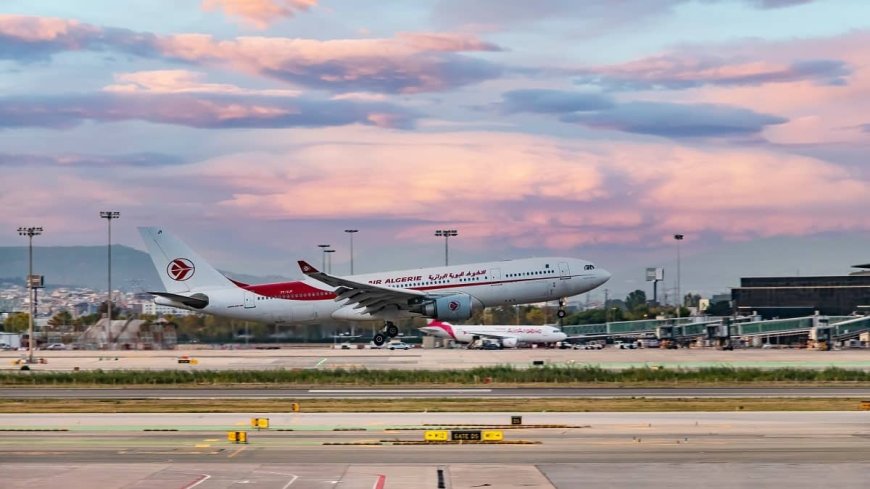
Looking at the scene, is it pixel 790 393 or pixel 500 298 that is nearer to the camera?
pixel 790 393

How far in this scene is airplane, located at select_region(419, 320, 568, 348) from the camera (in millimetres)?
107125

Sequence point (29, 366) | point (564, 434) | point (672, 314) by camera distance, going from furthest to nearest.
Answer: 1. point (672, 314)
2. point (29, 366)
3. point (564, 434)

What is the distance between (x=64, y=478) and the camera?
25.0 m

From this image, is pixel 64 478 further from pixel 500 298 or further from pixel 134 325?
pixel 134 325

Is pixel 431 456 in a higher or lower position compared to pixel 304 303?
lower

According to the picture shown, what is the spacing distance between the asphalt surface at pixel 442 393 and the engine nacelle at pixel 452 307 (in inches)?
772

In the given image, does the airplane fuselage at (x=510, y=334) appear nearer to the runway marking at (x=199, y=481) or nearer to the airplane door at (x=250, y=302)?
the airplane door at (x=250, y=302)

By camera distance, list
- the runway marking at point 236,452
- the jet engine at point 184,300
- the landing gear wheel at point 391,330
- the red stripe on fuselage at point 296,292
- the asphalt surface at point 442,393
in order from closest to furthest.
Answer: the runway marking at point 236,452 < the asphalt surface at point 442,393 < the jet engine at point 184,300 < the red stripe on fuselage at point 296,292 < the landing gear wheel at point 391,330

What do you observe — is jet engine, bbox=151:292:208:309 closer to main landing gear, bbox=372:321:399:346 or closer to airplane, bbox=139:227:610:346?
airplane, bbox=139:227:610:346

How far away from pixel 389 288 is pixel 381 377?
15280mm

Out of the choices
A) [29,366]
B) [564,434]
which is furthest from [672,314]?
[564,434]

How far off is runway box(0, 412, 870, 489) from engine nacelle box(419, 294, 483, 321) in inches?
1285

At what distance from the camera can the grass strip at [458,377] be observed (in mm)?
56125

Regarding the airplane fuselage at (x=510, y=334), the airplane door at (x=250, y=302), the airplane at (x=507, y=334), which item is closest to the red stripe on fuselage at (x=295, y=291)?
the airplane door at (x=250, y=302)
